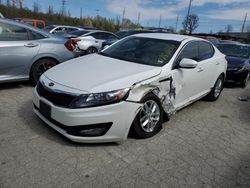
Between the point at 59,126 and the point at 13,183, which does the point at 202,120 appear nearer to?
the point at 59,126

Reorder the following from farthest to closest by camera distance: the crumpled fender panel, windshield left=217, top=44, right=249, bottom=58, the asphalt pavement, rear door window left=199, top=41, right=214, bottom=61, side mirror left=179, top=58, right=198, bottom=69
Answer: windshield left=217, top=44, right=249, bottom=58
rear door window left=199, top=41, right=214, bottom=61
side mirror left=179, top=58, right=198, bottom=69
the crumpled fender panel
the asphalt pavement

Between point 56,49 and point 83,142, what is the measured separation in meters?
3.24

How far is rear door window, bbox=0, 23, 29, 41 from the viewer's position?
501cm

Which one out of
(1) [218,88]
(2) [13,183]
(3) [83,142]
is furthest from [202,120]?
(2) [13,183]

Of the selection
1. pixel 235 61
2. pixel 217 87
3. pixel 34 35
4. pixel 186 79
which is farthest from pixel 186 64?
pixel 235 61

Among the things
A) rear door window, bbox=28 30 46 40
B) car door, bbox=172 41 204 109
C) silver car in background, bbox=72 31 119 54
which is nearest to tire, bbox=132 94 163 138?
car door, bbox=172 41 204 109

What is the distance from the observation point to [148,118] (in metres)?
3.57

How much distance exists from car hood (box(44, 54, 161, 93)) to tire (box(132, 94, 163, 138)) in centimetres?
35

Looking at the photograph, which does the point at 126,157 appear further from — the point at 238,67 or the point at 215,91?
the point at 238,67

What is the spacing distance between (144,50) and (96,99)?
1703 mm

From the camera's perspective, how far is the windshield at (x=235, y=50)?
28.5 ft

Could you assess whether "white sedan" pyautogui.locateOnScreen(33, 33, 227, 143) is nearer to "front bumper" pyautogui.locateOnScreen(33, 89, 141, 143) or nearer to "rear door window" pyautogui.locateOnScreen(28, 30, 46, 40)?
"front bumper" pyautogui.locateOnScreen(33, 89, 141, 143)

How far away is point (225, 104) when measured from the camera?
5828 mm

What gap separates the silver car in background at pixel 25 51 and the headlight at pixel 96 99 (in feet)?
9.12
